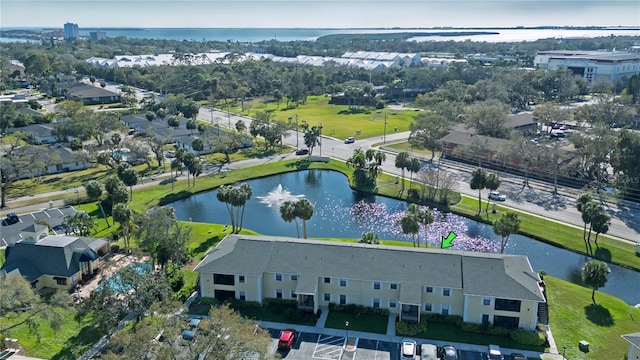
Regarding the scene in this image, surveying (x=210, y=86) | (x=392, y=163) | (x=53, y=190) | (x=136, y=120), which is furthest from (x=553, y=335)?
(x=210, y=86)

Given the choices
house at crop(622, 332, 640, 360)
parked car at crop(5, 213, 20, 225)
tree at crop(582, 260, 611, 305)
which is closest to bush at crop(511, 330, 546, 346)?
house at crop(622, 332, 640, 360)

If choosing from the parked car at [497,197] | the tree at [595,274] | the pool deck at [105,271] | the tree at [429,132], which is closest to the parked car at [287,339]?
the pool deck at [105,271]

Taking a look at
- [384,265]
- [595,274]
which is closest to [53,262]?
[384,265]

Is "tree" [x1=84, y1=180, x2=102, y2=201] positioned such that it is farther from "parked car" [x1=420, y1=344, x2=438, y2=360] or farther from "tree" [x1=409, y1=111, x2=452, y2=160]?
"tree" [x1=409, y1=111, x2=452, y2=160]

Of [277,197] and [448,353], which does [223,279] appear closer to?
[448,353]

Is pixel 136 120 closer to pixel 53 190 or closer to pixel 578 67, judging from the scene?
pixel 53 190

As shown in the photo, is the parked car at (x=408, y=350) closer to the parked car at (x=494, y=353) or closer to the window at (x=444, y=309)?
the window at (x=444, y=309)
